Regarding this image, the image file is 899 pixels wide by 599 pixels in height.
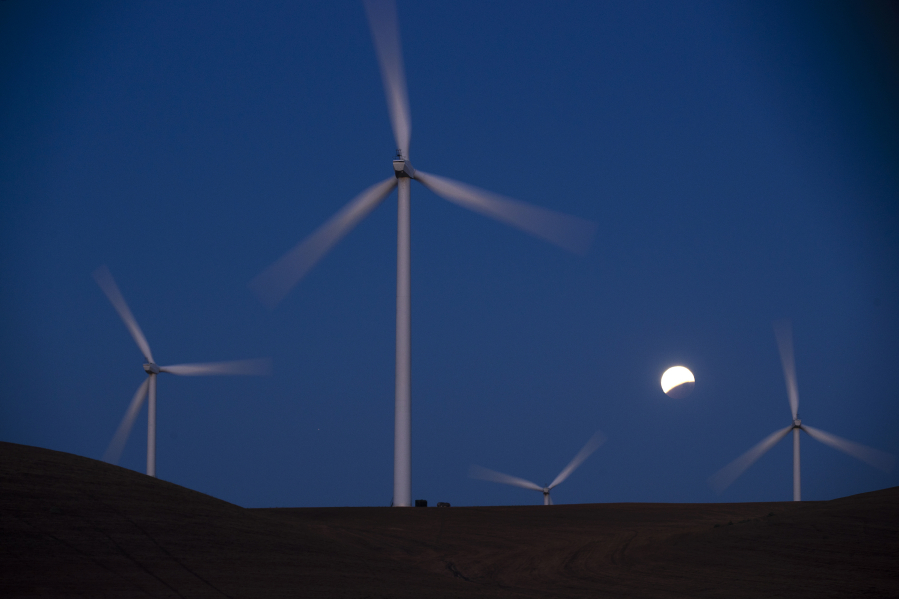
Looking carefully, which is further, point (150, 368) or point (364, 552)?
point (150, 368)

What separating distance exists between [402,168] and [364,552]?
922 inches

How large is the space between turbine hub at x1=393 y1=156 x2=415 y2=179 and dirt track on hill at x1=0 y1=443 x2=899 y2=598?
1907 centimetres

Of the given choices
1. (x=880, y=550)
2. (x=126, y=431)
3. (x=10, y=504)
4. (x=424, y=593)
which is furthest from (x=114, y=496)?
(x=126, y=431)

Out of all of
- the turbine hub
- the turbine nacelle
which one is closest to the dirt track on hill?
the turbine hub

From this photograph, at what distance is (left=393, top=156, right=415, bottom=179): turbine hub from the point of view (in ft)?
138

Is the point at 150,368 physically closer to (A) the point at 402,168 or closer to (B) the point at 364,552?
(A) the point at 402,168

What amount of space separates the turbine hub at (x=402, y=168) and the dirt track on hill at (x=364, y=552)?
19075 millimetres

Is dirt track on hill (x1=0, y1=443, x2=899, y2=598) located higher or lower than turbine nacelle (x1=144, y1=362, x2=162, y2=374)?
lower

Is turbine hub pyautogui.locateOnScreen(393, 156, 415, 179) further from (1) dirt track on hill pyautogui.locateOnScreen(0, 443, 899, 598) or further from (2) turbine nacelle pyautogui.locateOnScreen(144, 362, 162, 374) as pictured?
(2) turbine nacelle pyautogui.locateOnScreen(144, 362, 162, 374)

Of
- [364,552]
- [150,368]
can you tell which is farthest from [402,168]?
[150,368]

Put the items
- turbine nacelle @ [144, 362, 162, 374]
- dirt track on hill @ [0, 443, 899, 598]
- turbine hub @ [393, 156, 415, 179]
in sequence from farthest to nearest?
turbine nacelle @ [144, 362, 162, 374] → turbine hub @ [393, 156, 415, 179] → dirt track on hill @ [0, 443, 899, 598]

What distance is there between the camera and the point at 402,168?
138 feet

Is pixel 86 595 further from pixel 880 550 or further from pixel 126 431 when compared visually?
pixel 126 431

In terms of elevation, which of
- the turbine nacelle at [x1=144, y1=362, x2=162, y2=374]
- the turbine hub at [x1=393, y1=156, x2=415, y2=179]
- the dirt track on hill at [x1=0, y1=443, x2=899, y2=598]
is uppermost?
the turbine hub at [x1=393, y1=156, x2=415, y2=179]
